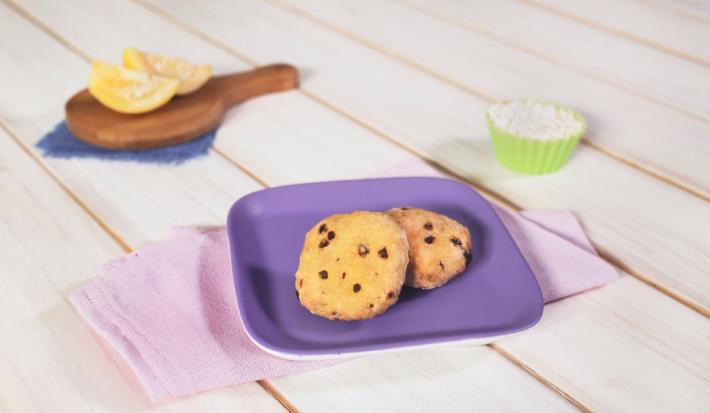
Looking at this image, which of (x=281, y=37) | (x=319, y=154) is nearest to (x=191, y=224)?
(x=319, y=154)

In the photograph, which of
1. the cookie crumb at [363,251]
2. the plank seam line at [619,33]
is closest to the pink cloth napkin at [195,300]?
the cookie crumb at [363,251]

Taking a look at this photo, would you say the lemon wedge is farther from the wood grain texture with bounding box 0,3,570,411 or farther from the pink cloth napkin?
the pink cloth napkin

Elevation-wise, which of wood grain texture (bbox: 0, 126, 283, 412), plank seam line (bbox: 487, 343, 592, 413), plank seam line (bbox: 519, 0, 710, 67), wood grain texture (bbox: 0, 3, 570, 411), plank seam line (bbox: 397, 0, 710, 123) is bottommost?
wood grain texture (bbox: 0, 126, 283, 412)

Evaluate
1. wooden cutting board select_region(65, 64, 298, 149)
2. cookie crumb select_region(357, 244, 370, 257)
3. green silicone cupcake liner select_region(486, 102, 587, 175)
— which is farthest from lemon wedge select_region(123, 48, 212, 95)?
cookie crumb select_region(357, 244, 370, 257)

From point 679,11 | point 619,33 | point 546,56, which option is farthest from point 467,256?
point 679,11

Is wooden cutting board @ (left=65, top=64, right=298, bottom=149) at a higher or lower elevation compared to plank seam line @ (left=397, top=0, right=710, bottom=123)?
lower

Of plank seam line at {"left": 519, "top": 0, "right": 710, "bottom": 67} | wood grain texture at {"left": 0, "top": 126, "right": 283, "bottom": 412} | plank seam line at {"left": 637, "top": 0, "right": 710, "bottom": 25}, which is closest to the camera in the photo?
wood grain texture at {"left": 0, "top": 126, "right": 283, "bottom": 412}
